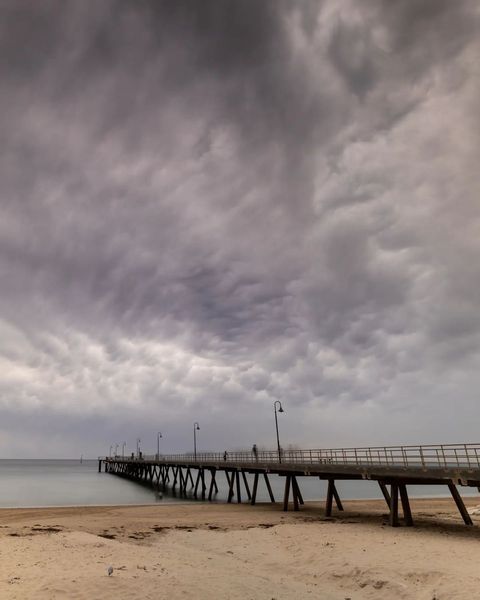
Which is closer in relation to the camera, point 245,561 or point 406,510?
point 245,561

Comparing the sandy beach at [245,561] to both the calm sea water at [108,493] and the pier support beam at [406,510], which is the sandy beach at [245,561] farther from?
the calm sea water at [108,493]

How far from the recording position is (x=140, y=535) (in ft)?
64.2

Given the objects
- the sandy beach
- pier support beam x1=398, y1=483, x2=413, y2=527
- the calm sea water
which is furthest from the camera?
the calm sea water

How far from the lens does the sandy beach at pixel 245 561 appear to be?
10625mm

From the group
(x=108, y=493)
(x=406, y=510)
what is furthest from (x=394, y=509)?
(x=108, y=493)

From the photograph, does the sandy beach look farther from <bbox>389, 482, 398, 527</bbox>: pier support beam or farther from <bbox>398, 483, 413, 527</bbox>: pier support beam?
<bbox>389, 482, 398, 527</bbox>: pier support beam

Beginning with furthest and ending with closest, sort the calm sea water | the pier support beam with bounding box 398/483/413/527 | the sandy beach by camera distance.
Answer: the calm sea water
the pier support beam with bounding box 398/483/413/527
the sandy beach

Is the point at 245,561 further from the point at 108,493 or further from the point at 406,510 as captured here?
the point at 108,493

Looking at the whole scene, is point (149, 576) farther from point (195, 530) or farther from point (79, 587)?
point (195, 530)

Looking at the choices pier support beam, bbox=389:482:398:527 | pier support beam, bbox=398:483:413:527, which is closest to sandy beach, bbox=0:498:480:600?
pier support beam, bbox=398:483:413:527

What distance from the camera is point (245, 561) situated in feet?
47.0

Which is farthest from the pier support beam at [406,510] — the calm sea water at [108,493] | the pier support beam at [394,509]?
the calm sea water at [108,493]

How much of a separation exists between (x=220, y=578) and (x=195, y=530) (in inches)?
397

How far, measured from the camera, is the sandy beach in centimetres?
1062
